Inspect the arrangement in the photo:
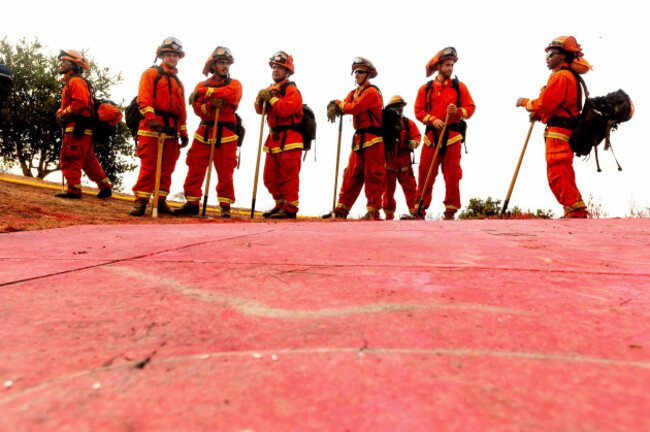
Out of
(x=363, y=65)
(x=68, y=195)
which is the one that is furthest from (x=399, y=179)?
(x=68, y=195)

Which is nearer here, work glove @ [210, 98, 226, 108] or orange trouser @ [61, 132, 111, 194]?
work glove @ [210, 98, 226, 108]

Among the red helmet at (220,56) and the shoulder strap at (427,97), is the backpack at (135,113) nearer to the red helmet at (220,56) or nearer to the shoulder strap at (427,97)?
the red helmet at (220,56)

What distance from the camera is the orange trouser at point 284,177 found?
22.9 ft

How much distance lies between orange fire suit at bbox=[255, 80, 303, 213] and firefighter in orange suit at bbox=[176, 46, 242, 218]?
54 centimetres

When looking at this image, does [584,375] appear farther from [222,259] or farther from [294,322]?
[222,259]

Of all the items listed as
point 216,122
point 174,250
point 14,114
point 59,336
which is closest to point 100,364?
point 59,336

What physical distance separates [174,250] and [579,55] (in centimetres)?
555

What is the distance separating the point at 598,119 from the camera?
540 cm

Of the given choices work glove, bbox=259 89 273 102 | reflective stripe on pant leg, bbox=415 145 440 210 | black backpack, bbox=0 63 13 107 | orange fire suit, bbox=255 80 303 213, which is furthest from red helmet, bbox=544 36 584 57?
black backpack, bbox=0 63 13 107

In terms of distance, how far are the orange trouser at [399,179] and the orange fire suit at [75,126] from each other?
17.3ft

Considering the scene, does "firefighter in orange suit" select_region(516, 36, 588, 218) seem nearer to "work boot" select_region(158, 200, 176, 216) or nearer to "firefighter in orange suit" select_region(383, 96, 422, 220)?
"firefighter in orange suit" select_region(383, 96, 422, 220)

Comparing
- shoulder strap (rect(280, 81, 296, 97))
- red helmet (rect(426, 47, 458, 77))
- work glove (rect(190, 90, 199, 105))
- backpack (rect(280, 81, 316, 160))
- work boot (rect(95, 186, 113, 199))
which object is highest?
red helmet (rect(426, 47, 458, 77))

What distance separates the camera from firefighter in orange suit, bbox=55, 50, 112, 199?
736 centimetres

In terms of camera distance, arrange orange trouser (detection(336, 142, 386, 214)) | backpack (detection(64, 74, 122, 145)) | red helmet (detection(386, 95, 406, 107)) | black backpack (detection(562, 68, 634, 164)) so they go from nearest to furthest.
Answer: black backpack (detection(562, 68, 634, 164)), orange trouser (detection(336, 142, 386, 214)), backpack (detection(64, 74, 122, 145)), red helmet (detection(386, 95, 406, 107))
